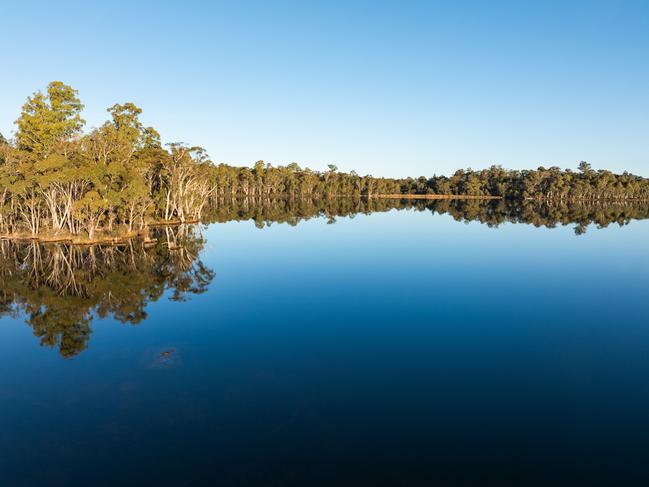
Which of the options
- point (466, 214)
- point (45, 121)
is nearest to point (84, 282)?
point (45, 121)

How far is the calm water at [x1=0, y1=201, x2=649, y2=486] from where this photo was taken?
11.2 m

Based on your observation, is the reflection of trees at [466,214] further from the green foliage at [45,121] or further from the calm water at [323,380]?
the calm water at [323,380]

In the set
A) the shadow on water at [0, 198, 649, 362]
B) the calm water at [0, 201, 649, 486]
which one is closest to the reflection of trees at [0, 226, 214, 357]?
the shadow on water at [0, 198, 649, 362]

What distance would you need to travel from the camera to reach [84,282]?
30719 millimetres

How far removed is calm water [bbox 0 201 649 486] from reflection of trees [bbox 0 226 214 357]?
261 mm

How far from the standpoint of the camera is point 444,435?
12492 mm

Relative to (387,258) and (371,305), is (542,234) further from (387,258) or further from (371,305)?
(371,305)

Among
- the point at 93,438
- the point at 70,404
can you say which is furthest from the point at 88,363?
the point at 93,438

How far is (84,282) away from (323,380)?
24.0m

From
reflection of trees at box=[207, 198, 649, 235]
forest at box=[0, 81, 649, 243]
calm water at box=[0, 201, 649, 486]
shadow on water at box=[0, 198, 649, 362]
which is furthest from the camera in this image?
reflection of trees at box=[207, 198, 649, 235]

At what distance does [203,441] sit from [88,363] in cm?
925

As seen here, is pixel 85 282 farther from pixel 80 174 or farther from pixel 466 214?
pixel 466 214

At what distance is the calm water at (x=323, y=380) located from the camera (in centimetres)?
1119

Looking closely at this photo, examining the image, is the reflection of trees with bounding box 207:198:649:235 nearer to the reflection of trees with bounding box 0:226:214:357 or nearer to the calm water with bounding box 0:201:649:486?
the reflection of trees with bounding box 0:226:214:357
